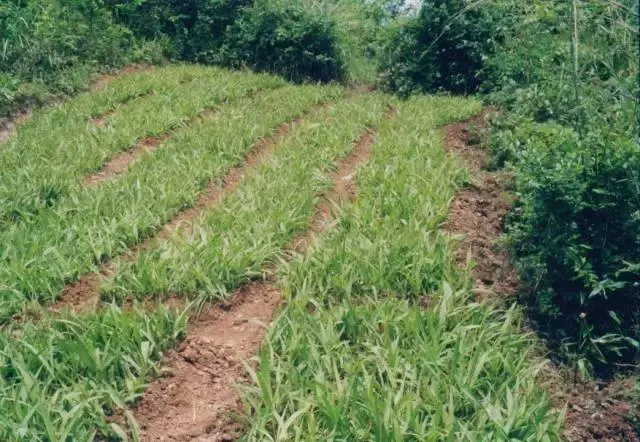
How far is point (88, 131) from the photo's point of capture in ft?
21.9

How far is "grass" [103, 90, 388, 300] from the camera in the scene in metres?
3.72

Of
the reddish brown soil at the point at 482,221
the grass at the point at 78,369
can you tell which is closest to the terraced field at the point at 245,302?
the grass at the point at 78,369

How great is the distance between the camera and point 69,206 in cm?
482

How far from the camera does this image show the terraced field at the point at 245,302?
2697mm

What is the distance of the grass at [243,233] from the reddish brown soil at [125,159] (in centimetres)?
123

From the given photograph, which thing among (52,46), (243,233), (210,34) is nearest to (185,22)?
(210,34)

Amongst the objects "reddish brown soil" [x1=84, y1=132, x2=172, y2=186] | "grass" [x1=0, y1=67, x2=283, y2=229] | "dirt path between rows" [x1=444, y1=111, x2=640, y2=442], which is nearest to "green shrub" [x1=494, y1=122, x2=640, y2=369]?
"dirt path between rows" [x1=444, y1=111, x2=640, y2=442]

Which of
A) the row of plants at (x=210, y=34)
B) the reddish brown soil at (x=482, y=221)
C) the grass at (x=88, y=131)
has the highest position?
the row of plants at (x=210, y=34)

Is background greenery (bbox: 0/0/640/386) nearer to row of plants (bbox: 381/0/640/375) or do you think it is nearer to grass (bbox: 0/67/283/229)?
row of plants (bbox: 381/0/640/375)

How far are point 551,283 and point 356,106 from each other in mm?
4982

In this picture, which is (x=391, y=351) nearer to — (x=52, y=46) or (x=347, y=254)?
(x=347, y=254)

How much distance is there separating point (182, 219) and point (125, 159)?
1690mm

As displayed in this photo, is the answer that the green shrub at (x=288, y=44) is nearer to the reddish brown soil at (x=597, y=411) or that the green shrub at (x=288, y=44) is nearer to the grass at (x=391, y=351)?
the grass at (x=391, y=351)

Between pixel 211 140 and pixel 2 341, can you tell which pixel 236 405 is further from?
pixel 211 140
